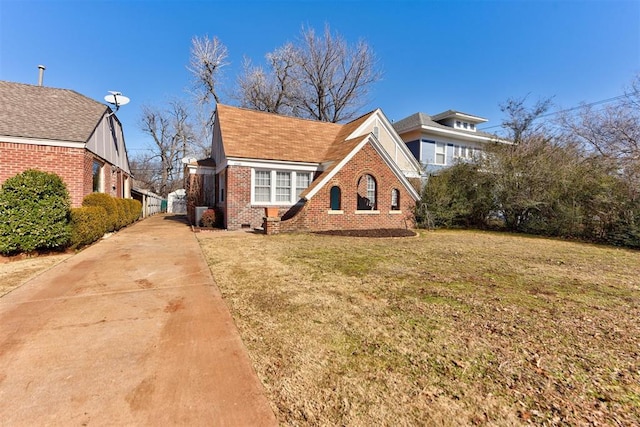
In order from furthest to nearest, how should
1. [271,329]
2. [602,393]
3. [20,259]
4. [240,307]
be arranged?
[20,259]
[240,307]
[271,329]
[602,393]

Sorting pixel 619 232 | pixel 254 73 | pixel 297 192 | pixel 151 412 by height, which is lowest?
pixel 151 412

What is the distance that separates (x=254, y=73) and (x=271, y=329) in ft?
102

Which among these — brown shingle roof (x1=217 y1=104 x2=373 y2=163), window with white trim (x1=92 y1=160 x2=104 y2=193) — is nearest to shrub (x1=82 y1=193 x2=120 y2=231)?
window with white trim (x1=92 y1=160 x2=104 y2=193)

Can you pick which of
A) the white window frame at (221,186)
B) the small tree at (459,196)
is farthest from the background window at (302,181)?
the small tree at (459,196)

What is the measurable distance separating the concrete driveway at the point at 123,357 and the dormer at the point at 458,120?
2679 centimetres

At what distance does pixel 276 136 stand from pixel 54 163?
917 centimetres

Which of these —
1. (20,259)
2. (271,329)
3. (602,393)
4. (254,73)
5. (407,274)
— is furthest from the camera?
(254,73)

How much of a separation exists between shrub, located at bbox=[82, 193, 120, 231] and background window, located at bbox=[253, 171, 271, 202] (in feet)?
18.4

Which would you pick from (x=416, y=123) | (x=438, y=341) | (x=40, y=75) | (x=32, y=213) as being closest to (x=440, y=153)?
(x=416, y=123)

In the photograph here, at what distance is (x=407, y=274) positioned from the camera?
580 centimetres

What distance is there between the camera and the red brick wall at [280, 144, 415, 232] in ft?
39.4

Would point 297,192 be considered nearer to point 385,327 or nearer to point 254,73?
point 385,327

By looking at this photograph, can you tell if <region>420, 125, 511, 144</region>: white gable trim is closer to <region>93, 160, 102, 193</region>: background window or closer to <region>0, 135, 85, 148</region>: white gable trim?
<region>93, 160, 102, 193</region>: background window

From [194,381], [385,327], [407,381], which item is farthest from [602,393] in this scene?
[194,381]
